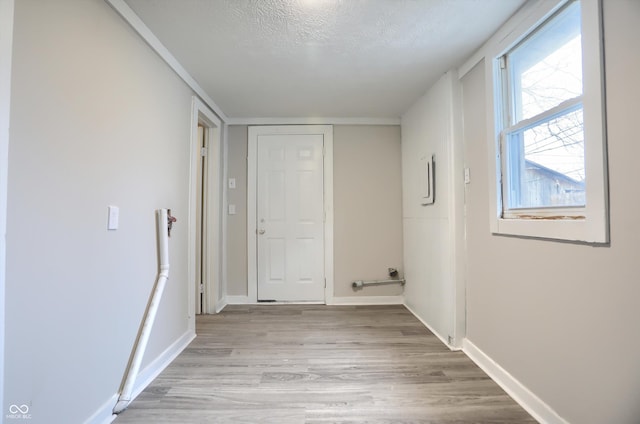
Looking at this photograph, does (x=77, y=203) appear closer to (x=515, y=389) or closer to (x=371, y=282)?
(x=515, y=389)

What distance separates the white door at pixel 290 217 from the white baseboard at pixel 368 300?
0.82 ft

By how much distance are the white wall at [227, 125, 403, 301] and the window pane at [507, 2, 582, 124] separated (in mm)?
1676

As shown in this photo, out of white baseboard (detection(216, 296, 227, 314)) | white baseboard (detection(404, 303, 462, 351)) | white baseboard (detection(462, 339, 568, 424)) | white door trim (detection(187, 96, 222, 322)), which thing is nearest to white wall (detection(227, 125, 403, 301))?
white baseboard (detection(216, 296, 227, 314))

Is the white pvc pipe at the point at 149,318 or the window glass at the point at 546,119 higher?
the window glass at the point at 546,119

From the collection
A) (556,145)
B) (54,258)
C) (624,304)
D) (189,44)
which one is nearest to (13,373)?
(54,258)

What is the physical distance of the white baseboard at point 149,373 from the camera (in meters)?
1.32

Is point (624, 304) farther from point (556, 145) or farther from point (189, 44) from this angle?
point (189, 44)

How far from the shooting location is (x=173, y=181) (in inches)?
79.4

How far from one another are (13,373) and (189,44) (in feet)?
6.19

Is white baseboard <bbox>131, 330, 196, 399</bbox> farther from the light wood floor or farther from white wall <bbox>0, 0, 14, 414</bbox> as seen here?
white wall <bbox>0, 0, 14, 414</bbox>

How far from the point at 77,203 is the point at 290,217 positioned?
2.17 meters

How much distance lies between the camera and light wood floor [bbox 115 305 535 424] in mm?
1411

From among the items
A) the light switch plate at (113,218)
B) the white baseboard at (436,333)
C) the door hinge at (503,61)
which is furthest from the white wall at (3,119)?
the white baseboard at (436,333)

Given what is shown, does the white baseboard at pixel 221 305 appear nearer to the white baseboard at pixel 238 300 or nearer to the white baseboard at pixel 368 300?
the white baseboard at pixel 238 300
